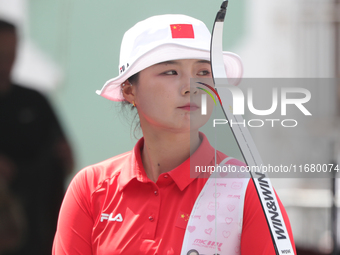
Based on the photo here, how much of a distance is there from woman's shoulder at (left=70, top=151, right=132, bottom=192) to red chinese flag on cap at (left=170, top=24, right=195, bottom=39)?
1.21 feet

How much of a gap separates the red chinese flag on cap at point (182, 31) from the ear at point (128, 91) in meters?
0.20

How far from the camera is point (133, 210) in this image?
3.09ft

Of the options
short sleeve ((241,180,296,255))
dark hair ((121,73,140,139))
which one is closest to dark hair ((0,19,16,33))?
dark hair ((121,73,140,139))

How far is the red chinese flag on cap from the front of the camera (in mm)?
909

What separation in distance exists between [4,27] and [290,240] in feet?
4.20

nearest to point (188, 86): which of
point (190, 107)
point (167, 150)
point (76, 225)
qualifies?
point (190, 107)

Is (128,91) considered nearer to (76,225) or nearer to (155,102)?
(155,102)

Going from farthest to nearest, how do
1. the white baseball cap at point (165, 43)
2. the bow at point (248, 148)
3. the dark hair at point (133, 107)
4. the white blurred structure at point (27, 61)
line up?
the white blurred structure at point (27, 61), the dark hair at point (133, 107), the white baseball cap at point (165, 43), the bow at point (248, 148)

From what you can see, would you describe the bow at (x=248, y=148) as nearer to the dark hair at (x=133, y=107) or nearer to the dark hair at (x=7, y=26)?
the dark hair at (x=133, y=107)

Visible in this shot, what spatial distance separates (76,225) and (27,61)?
2.52ft

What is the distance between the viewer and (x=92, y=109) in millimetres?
1457

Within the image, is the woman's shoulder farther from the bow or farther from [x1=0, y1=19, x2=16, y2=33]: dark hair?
[x1=0, y1=19, x2=16, y2=33]: dark hair

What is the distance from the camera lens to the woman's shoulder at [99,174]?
101 cm

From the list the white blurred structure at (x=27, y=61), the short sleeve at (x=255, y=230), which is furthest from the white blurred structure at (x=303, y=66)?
the white blurred structure at (x=27, y=61)
